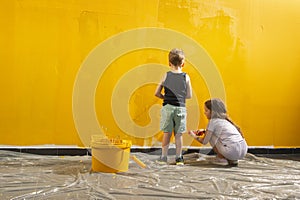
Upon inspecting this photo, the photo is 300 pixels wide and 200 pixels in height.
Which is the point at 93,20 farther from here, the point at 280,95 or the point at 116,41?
the point at 280,95

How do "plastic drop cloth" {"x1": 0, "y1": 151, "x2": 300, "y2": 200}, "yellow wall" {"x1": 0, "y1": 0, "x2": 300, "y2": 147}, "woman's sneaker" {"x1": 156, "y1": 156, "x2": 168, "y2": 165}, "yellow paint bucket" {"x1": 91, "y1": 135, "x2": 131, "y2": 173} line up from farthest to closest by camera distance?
"yellow wall" {"x1": 0, "y1": 0, "x2": 300, "y2": 147} → "woman's sneaker" {"x1": 156, "y1": 156, "x2": 168, "y2": 165} → "yellow paint bucket" {"x1": 91, "y1": 135, "x2": 131, "y2": 173} → "plastic drop cloth" {"x1": 0, "y1": 151, "x2": 300, "y2": 200}

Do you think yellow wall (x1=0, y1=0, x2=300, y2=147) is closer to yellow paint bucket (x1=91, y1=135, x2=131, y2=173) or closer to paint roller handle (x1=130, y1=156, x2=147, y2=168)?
paint roller handle (x1=130, y1=156, x2=147, y2=168)

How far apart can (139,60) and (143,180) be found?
4.30ft

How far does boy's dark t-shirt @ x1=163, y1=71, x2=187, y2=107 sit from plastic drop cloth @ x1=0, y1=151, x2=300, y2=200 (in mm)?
495

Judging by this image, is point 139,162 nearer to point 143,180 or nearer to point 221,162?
point 143,180

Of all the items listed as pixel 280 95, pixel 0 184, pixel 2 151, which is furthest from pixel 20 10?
pixel 280 95

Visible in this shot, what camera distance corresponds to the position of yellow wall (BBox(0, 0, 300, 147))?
2793mm

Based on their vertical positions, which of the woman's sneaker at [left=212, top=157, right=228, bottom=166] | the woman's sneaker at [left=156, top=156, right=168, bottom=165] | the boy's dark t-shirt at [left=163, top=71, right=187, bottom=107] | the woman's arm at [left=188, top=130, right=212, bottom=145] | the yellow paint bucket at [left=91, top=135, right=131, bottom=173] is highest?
the boy's dark t-shirt at [left=163, top=71, right=187, bottom=107]

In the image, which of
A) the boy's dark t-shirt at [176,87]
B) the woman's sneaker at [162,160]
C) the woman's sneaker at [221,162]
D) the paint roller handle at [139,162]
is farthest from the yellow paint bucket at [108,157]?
the woman's sneaker at [221,162]

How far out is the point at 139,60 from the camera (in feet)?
9.99

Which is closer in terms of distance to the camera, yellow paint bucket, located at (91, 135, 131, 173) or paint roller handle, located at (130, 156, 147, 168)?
yellow paint bucket, located at (91, 135, 131, 173)

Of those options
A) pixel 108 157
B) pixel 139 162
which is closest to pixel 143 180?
pixel 108 157

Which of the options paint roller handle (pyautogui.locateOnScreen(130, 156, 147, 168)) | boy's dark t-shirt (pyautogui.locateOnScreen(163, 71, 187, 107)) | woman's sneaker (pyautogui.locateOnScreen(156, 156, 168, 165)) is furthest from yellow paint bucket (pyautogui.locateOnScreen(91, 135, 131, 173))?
boy's dark t-shirt (pyautogui.locateOnScreen(163, 71, 187, 107))

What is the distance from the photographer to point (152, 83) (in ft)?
10.0
